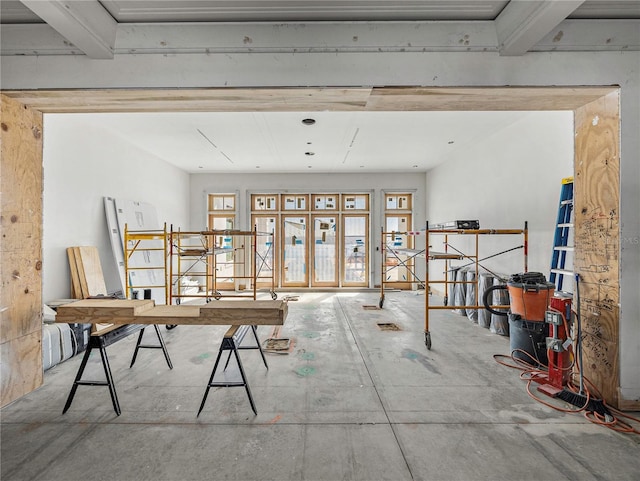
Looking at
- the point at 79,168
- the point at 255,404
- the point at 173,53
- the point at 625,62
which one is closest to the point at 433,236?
the point at 625,62

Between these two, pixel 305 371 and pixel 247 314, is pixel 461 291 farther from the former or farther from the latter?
pixel 247 314

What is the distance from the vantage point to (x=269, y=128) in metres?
4.38

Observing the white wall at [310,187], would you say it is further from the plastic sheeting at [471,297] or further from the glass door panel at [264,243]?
the plastic sheeting at [471,297]

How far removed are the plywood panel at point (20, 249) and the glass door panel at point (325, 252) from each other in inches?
218

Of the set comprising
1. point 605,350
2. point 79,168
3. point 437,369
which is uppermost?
point 79,168

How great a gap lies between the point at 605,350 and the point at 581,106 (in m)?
1.91

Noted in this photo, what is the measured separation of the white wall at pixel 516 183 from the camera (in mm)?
3404

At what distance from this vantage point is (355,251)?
24.6 feet

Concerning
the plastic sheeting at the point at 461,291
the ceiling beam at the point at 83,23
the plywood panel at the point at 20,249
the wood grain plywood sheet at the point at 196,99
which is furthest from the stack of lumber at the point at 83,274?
the plastic sheeting at the point at 461,291

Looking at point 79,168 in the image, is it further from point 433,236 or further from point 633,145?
point 433,236

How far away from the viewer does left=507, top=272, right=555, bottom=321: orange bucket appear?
98.5 inches

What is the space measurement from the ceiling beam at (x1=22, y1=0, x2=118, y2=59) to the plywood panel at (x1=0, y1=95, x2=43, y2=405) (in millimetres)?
847

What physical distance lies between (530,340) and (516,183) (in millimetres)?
2245

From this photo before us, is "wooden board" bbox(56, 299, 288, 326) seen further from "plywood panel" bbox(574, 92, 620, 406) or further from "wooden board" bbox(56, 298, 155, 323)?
"plywood panel" bbox(574, 92, 620, 406)
